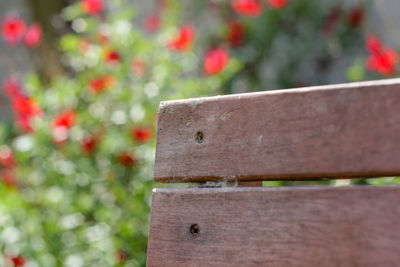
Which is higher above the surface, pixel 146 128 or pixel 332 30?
pixel 332 30

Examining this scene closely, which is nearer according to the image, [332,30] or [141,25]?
[332,30]

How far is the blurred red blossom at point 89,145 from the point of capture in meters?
2.86

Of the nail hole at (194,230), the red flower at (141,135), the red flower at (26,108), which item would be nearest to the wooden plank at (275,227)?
the nail hole at (194,230)

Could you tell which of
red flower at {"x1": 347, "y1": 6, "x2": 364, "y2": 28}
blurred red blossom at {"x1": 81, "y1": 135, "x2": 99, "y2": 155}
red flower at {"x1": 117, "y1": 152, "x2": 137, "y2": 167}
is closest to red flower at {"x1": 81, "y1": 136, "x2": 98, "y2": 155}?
blurred red blossom at {"x1": 81, "y1": 135, "x2": 99, "y2": 155}

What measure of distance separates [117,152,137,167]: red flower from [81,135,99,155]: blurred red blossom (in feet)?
0.41

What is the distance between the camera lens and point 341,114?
0.93 metres

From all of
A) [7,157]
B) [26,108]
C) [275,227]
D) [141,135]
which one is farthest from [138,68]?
[275,227]

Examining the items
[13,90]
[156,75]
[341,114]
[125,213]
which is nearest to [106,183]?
[125,213]

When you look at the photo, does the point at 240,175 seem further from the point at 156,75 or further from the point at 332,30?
the point at 332,30

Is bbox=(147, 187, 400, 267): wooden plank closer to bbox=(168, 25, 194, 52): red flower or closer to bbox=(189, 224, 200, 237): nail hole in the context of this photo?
bbox=(189, 224, 200, 237): nail hole

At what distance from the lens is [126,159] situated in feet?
9.18

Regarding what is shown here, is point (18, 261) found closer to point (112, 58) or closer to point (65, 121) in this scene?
point (65, 121)

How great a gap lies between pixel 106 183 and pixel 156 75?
0.47 meters

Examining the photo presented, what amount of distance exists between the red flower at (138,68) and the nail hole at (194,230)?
6.39ft
